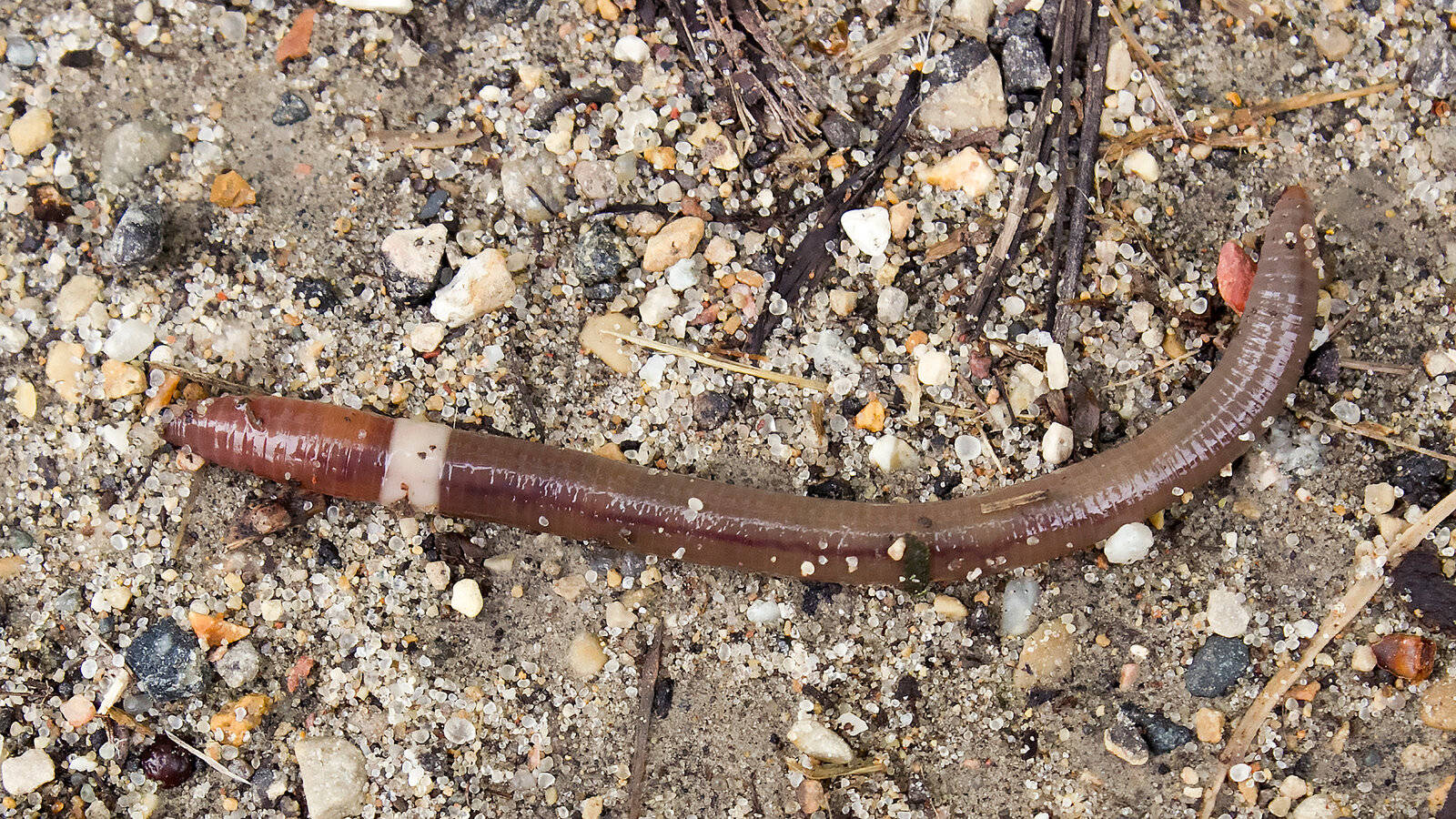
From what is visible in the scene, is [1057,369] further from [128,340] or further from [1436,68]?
[128,340]

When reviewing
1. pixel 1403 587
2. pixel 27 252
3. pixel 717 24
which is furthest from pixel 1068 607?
pixel 27 252

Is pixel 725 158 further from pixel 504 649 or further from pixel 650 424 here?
pixel 504 649

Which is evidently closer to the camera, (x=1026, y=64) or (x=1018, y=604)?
(x=1018, y=604)

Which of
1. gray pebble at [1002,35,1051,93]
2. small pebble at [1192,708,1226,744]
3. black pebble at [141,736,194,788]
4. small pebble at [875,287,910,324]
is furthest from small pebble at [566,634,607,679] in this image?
gray pebble at [1002,35,1051,93]

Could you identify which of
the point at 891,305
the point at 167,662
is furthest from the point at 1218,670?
the point at 167,662

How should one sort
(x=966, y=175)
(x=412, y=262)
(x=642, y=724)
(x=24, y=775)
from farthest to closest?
(x=966, y=175) < (x=412, y=262) < (x=642, y=724) < (x=24, y=775)

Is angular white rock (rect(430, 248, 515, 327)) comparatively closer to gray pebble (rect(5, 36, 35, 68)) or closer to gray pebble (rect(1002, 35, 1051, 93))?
gray pebble (rect(5, 36, 35, 68))
